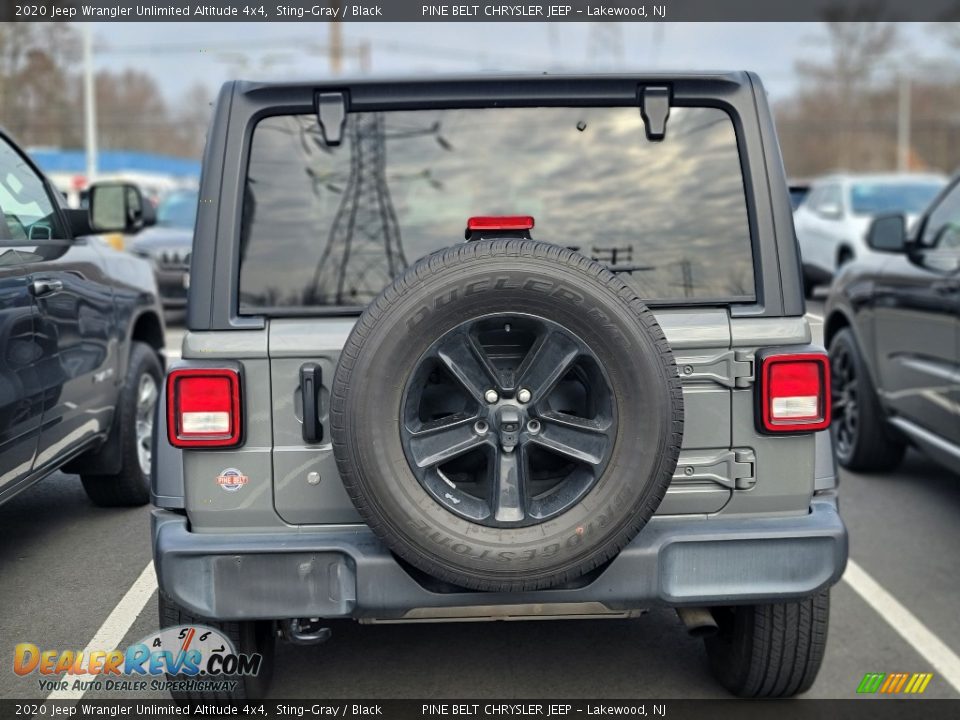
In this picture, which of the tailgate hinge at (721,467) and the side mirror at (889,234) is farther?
the side mirror at (889,234)

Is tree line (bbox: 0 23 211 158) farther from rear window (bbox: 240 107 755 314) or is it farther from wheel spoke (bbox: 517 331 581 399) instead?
wheel spoke (bbox: 517 331 581 399)

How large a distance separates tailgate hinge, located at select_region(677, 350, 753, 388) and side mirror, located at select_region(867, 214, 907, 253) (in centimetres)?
298

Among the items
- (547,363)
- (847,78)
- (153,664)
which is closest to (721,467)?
(547,363)

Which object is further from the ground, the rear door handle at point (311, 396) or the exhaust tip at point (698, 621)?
the rear door handle at point (311, 396)

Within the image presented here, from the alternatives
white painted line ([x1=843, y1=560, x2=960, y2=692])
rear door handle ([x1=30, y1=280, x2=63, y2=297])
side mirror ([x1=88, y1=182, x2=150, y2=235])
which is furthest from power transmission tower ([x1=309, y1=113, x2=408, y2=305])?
white painted line ([x1=843, y1=560, x2=960, y2=692])

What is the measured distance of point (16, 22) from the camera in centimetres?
1287

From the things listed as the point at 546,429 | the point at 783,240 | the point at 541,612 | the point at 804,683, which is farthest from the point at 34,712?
the point at 783,240

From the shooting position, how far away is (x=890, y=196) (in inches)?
559

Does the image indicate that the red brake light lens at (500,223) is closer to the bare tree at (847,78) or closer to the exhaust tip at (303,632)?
the exhaust tip at (303,632)

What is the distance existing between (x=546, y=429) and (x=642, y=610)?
61cm

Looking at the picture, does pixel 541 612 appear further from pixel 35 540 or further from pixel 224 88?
pixel 35 540

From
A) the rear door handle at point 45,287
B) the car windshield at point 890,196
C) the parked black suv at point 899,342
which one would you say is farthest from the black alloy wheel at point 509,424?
the car windshield at point 890,196

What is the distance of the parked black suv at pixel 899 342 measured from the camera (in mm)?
4922

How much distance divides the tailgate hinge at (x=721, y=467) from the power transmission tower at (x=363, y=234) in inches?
50.6
